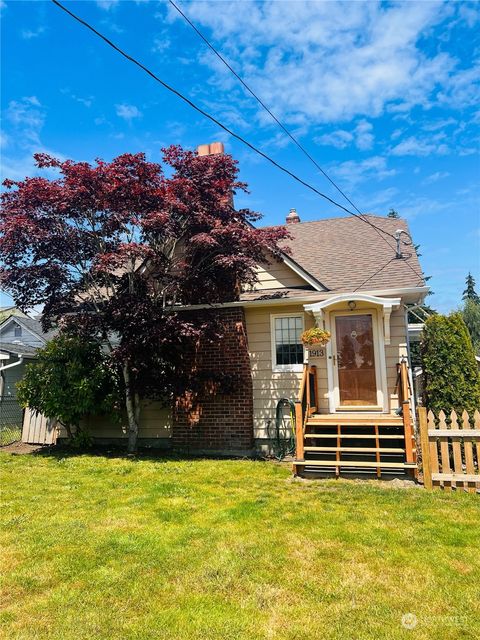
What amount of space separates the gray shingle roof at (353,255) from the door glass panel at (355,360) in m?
0.76

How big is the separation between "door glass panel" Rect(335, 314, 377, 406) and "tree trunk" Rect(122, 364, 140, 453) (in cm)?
444

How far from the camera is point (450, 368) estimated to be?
7.46 meters

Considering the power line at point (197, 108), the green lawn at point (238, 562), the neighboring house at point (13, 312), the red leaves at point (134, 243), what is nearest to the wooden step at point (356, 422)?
the green lawn at point (238, 562)

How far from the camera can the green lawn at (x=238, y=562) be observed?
8.78 ft

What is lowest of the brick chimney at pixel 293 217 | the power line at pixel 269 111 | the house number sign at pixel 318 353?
the house number sign at pixel 318 353

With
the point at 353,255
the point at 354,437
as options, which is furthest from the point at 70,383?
the point at 353,255

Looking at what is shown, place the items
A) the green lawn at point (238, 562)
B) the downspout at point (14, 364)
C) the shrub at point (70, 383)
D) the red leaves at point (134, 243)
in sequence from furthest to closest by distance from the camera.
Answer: the downspout at point (14, 364), the shrub at point (70, 383), the red leaves at point (134, 243), the green lawn at point (238, 562)

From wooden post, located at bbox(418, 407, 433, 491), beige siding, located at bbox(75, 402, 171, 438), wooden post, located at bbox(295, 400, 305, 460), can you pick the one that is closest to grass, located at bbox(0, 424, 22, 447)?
beige siding, located at bbox(75, 402, 171, 438)

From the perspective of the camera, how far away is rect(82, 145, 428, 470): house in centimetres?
797

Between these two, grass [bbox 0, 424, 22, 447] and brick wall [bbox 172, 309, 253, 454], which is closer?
brick wall [bbox 172, 309, 253, 454]

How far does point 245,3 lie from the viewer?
633 centimetres

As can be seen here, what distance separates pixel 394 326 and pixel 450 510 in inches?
159

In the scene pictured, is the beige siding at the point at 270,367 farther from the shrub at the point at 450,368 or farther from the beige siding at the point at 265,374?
the shrub at the point at 450,368

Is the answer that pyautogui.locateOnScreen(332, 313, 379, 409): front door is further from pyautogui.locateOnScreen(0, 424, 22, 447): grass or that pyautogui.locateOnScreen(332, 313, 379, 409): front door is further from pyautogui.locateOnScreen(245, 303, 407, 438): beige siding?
pyautogui.locateOnScreen(0, 424, 22, 447): grass
